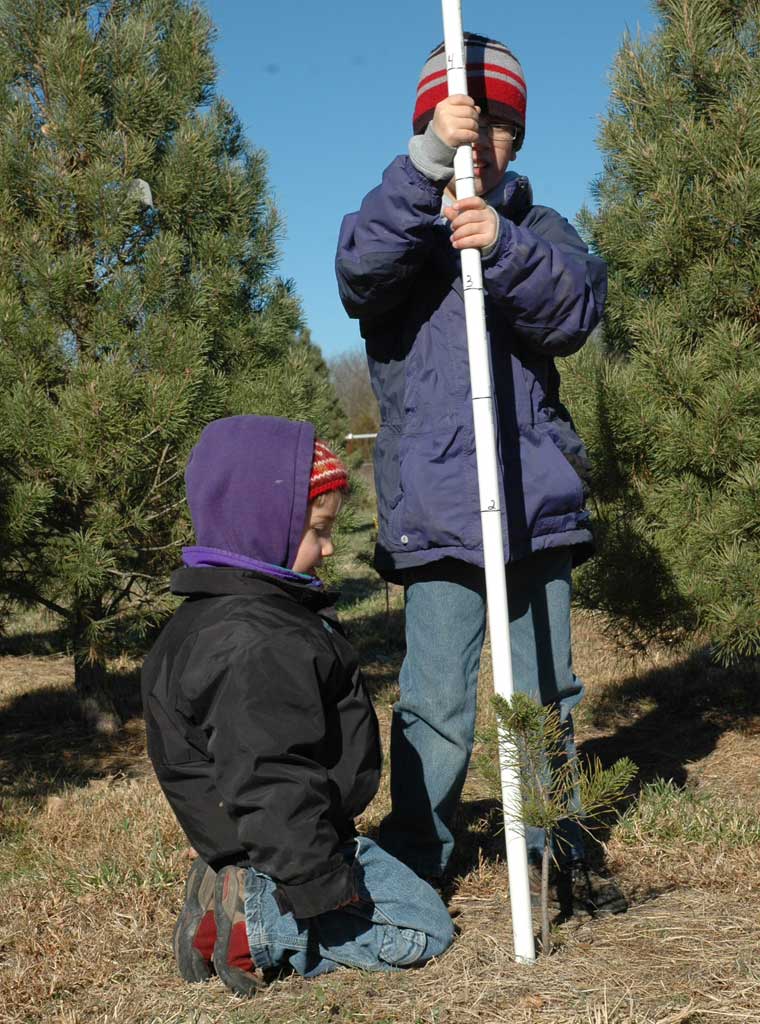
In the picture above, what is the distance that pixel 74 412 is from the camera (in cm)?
461

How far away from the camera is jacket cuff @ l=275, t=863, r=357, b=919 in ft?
6.72

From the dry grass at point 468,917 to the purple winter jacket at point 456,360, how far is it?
2.95 feet

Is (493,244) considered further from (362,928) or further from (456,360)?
(362,928)

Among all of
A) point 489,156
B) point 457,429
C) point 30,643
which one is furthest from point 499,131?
point 30,643

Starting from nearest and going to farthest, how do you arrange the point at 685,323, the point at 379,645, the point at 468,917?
the point at 468,917 < the point at 685,323 < the point at 379,645

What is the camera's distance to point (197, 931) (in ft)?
7.66

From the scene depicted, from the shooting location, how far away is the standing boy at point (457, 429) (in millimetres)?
2391

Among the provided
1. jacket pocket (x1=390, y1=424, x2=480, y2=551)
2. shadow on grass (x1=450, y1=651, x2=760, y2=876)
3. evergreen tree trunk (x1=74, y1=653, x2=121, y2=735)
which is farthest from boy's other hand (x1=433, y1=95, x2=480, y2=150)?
evergreen tree trunk (x1=74, y1=653, x2=121, y2=735)

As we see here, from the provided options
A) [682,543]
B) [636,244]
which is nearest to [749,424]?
[682,543]

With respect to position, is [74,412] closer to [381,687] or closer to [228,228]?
[228,228]

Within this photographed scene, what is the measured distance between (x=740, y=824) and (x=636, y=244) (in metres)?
2.17

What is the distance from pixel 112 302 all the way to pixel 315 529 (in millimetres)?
2861

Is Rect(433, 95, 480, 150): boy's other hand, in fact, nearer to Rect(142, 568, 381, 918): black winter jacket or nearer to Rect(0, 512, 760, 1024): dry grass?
Rect(142, 568, 381, 918): black winter jacket

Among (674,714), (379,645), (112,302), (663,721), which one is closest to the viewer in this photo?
(112,302)
